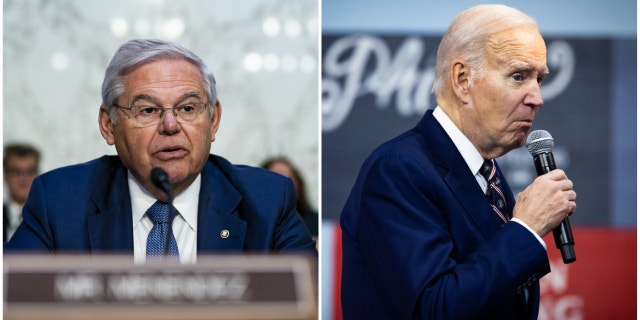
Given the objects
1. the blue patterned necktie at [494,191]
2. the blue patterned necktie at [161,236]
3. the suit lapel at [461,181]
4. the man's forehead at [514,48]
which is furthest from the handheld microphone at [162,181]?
the man's forehead at [514,48]

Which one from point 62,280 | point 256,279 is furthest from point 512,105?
point 62,280

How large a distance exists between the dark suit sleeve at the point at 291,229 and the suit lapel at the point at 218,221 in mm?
131

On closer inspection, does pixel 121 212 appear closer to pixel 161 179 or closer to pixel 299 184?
pixel 161 179

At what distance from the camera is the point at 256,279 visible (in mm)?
1589

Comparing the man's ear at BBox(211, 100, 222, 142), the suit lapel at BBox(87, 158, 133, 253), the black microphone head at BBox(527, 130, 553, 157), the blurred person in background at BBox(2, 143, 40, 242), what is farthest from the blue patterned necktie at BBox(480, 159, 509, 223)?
the blurred person in background at BBox(2, 143, 40, 242)

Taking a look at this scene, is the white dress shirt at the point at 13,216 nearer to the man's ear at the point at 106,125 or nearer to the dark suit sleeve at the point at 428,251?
the man's ear at the point at 106,125

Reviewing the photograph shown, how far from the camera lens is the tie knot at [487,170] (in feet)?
8.36

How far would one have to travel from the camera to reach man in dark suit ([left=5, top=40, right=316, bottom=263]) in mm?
2986

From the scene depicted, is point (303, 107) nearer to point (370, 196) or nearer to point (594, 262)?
point (370, 196)

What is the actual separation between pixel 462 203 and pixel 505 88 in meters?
0.37

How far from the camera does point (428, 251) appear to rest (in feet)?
7.33

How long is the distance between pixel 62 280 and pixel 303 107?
1816mm

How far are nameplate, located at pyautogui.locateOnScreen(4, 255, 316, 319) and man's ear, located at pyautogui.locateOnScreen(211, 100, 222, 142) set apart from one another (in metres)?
1.48

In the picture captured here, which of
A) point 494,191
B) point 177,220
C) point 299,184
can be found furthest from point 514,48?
point 177,220
